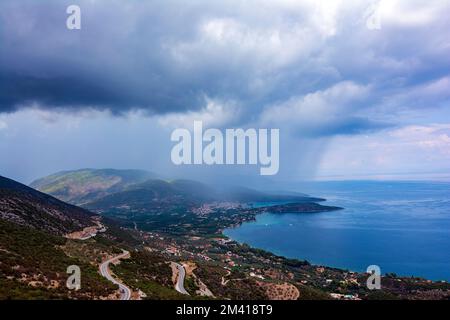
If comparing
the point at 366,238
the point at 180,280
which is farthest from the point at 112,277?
the point at 366,238

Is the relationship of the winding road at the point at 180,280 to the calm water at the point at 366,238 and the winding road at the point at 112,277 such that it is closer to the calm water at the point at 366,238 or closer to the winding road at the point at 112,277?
the winding road at the point at 112,277

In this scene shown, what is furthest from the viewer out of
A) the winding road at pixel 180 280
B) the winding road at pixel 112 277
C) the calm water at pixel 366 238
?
the calm water at pixel 366 238

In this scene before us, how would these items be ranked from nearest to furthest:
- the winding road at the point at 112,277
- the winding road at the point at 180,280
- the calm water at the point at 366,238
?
the winding road at the point at 112,277, the winding road at the point at 180,280, the calm water at the point at 366,238

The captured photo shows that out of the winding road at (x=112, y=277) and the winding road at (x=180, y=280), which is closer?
the winding road at (x=112, y=277)

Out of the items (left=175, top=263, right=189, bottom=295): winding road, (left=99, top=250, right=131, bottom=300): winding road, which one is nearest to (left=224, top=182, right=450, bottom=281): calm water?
(left=175, top=263, right=189, bottom=295): winding road

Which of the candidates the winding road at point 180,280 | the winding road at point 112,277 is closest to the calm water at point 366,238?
the winding road at point 180,280

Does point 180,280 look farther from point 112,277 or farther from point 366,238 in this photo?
point 366,238

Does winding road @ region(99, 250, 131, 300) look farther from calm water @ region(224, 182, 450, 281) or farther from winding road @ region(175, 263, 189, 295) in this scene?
calm water @ region(224, 182, 450, 281)
